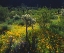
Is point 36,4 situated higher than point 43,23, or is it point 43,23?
point 43,23

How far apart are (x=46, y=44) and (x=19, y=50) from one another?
201 centimetres

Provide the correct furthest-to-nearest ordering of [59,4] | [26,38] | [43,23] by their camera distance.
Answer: [59,4]
[43,23]
[26,38]

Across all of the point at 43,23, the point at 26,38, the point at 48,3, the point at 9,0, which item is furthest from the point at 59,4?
the point at 26,38

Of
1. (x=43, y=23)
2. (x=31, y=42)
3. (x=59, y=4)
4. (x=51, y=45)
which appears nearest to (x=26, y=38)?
(x=31, y=42)

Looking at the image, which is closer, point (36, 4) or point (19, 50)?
point (19, 50)

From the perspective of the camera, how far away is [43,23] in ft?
74.6

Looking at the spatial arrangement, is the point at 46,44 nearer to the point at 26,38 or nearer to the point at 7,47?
the point at 26,38

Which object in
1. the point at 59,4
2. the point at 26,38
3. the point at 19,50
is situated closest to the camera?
the point at 19,50

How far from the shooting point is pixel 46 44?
1802 cm

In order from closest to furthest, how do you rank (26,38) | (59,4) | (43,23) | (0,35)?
(26,38), (0,35), (43,23), (59,4)

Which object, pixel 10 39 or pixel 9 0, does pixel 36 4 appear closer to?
pixel 9 0

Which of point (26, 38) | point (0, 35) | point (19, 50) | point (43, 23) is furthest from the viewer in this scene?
point (43, 23)

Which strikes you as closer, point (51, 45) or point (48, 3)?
point (51, 45)

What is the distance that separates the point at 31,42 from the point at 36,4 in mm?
43470
